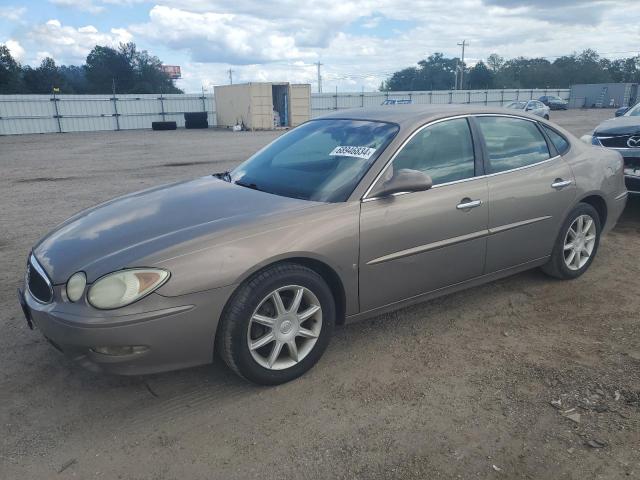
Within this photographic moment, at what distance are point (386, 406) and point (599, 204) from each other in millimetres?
3207

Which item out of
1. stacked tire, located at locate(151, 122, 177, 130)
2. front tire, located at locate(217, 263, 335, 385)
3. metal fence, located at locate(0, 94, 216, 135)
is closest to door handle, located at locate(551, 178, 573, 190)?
front tire, located at locate(217, 263, 335, 385)

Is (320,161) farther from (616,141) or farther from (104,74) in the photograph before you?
(104,74)

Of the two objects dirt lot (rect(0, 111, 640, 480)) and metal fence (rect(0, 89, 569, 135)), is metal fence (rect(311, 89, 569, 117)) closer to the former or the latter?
metal fence (rect(0, 89, 569, 135))

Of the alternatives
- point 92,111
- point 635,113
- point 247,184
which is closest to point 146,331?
Answer: point 247,184

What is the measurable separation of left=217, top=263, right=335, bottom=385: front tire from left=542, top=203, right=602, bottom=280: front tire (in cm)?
242

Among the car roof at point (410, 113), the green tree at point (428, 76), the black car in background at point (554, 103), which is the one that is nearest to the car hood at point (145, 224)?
the car roof at point (410, 113)

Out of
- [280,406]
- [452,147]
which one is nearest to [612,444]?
[280,406]

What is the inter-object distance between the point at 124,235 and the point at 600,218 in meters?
4.26

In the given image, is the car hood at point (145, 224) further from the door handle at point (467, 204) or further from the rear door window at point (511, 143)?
the rear door window at point (511, 143)

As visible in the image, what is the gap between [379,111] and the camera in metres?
4.00

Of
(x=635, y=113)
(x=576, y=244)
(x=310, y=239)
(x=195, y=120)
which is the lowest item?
(x=195, y=120)

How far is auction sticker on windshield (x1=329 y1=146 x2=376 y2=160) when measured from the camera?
3465mm

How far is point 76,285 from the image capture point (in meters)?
2.68

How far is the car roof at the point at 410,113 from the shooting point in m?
3.71
